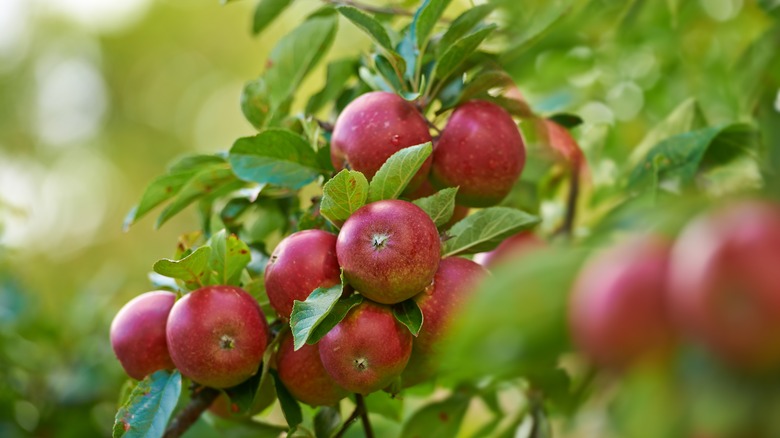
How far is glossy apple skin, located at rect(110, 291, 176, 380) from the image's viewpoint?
737mm

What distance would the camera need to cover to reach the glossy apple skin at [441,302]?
64cm

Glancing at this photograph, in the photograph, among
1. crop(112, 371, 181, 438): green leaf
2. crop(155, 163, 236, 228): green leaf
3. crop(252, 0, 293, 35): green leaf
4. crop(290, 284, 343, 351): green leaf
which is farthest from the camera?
crop(252, 0, 293, 35): green leaf

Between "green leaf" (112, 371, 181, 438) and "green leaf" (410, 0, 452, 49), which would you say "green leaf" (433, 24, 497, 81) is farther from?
"green leaf" (112, 371, 181, 438)

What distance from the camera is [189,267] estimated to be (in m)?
0.69

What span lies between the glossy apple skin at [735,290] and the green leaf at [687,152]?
55cm

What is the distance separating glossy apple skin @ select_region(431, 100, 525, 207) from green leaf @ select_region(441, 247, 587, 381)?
0.45 m

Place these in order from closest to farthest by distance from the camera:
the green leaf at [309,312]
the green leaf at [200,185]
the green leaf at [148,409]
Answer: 1. the green leaf at [309,312]
2. the green leaf at [148,409]
3. the green leaf at [200,185]

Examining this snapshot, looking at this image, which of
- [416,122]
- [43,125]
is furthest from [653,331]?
[43,125]

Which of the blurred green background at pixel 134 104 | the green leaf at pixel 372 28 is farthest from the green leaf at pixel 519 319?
the green leaf at pixel 372 28

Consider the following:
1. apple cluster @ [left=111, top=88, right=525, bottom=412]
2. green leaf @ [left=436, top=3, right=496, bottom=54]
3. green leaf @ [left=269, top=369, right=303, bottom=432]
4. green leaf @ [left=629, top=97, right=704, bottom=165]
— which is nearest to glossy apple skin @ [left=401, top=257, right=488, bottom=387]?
apple cluster @ [left=111, top=88, right=525, bottom=412]

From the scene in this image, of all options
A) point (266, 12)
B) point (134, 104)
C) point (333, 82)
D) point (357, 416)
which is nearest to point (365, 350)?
point (357, 416)

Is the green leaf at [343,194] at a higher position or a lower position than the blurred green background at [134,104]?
higher

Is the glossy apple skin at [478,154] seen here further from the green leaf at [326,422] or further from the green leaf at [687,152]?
the green leaf at [326,422]

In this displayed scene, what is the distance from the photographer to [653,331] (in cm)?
24
